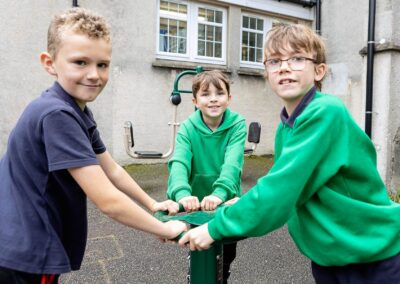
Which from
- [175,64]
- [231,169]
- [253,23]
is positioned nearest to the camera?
[231,169]

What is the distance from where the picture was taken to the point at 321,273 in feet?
4.67

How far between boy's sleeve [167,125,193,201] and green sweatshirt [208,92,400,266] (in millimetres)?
480

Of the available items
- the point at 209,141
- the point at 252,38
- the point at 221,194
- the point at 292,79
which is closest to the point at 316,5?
the point at 252,38

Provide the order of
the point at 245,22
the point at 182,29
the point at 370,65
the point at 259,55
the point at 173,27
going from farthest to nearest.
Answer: the point at 259,55
the point at 245,22
the point at 182,29
the point at 173,27
the point at 370,65

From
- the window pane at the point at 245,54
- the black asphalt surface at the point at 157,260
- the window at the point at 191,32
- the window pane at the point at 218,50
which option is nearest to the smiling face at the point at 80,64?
the black asphalt surface at the point at 157,260

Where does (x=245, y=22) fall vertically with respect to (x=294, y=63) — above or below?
above

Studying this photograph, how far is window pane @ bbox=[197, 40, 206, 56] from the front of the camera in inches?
283

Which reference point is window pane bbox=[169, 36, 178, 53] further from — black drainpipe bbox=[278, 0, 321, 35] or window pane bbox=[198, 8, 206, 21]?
black drainpipe bbox=[278, 0, 321, 35]

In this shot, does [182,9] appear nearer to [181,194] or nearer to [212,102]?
[212,102]

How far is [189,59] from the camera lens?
699cm

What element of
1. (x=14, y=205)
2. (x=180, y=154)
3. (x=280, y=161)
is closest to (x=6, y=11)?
(x=180, y=154)

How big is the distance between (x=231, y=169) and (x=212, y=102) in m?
0.39

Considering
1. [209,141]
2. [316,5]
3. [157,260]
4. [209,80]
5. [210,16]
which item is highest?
[316,5]

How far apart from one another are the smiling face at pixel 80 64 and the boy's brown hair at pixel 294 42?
56cm
